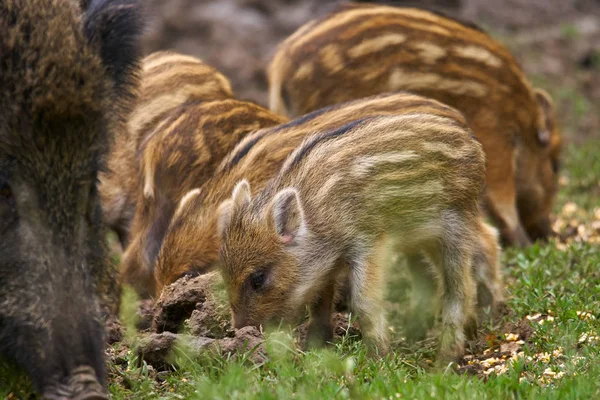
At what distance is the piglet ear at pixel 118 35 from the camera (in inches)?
145

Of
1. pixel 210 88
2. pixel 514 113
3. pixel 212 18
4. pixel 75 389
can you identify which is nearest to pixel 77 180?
pixel 75 389

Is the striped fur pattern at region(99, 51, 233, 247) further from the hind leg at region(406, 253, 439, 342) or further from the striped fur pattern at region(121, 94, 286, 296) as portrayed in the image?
the hind leg at region(406, 253, 439, 342)

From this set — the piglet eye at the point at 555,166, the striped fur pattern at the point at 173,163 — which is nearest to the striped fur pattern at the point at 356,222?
the striped fur pattern at the point at 173,163

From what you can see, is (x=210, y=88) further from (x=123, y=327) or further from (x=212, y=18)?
(x=212, y=18)

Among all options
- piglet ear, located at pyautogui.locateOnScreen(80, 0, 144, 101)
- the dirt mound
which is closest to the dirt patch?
the dirt mound

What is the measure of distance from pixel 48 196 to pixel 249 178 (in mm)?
1822

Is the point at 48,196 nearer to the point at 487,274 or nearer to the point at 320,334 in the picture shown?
the point at 320,334

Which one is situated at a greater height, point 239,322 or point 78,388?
point 78,388

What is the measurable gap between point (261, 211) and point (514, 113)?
290 centimetres

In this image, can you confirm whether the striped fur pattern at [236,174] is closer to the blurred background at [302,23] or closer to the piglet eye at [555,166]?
the piglet eye at [555,166]

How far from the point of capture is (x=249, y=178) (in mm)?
5098

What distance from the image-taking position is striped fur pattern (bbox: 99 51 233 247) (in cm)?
599

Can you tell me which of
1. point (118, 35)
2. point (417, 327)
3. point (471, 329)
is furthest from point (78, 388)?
point (417, 327)

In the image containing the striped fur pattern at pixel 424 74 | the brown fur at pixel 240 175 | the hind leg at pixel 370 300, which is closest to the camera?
the hind leg at pixel 370 300
